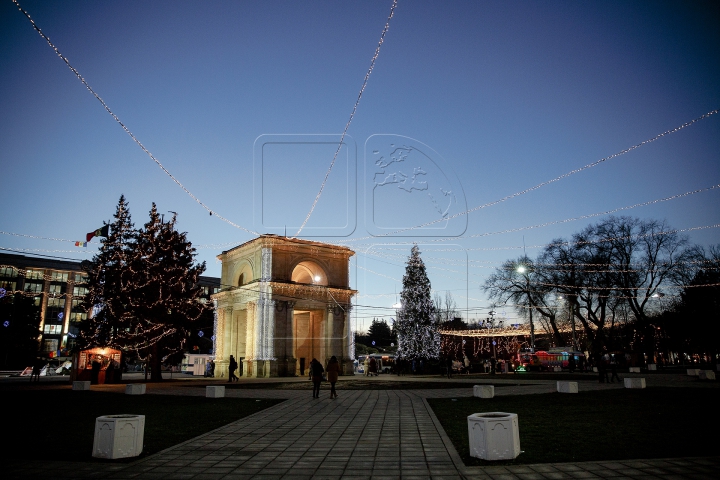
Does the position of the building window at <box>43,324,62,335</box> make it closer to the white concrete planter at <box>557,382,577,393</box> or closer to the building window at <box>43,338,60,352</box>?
the building window at <box>43,338,60,352</box>

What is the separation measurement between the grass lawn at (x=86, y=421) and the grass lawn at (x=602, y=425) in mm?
5432

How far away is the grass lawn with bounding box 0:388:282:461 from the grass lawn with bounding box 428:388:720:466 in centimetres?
543

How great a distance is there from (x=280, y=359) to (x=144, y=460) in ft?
106

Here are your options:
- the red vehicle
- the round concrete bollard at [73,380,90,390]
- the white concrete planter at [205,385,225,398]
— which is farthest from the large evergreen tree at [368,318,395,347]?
the white concrete planter at [205,385,225,398]

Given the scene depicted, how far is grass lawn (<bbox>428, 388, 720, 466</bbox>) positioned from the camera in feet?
24.8

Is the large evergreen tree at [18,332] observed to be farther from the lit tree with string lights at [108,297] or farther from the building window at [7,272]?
the lit tree with string lights at [108,297]

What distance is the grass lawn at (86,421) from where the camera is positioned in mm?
8258

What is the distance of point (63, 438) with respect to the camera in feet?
30.5

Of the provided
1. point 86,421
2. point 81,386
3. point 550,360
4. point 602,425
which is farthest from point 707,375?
point 81,386

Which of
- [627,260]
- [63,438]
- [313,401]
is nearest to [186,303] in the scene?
[313,401]

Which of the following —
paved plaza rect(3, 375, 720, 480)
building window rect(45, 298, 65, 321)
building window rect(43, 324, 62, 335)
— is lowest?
paved plaza rect(3, 375, 720, 480)

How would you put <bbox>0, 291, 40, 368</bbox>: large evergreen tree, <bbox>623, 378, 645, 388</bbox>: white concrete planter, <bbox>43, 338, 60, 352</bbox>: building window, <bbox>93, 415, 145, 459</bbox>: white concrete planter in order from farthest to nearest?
<bbox>43, 338, 60, 352</bbox>: building window < <bbox>0, 291, 40, 368</bbox>: large evergreen tree < <bbox>623, 378, 645, 388</bbox>: white concrete planter < <bbox>93, 415, 145, 459</bbox>: white concrete planter

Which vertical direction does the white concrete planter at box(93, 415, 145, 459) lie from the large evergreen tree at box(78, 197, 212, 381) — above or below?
below

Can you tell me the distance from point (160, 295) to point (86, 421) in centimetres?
2453
